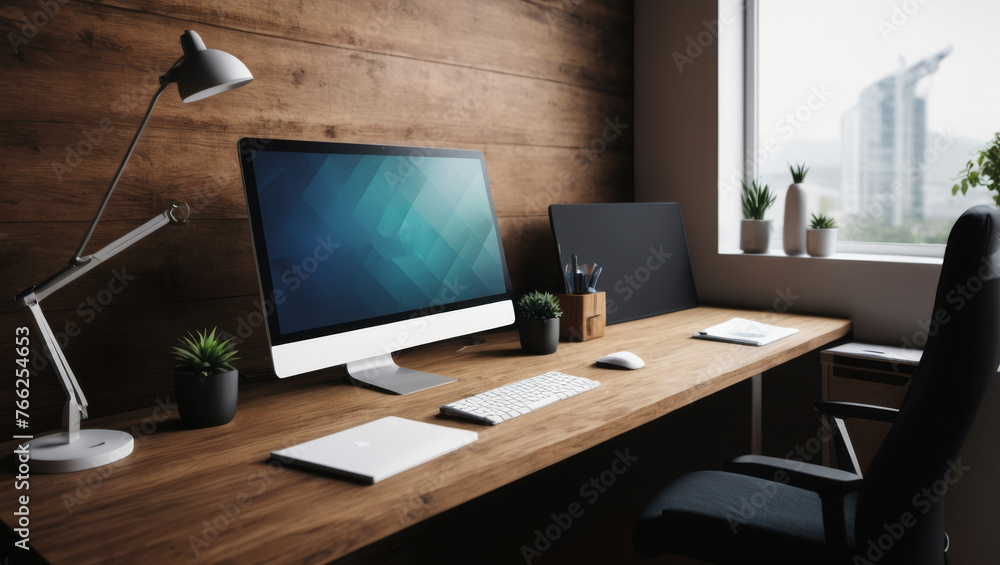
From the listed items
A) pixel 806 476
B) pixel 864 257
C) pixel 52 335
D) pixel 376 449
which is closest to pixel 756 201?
pixel 864 257

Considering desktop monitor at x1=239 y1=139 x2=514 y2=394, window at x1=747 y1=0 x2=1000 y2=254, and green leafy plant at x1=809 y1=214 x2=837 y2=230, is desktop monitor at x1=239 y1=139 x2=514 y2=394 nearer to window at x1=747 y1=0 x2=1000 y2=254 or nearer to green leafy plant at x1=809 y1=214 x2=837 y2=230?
green leafy plant at x1=809 y1=214 x2=837 y2=230

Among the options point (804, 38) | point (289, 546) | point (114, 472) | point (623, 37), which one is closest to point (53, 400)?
point (114, 472)

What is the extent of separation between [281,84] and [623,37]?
1.44 metres

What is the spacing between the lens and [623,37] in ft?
8.20

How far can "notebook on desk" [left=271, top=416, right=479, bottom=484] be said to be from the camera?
0.93 m

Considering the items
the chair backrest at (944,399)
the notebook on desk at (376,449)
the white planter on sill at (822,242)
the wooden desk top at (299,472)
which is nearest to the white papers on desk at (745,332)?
the wooden desk top at (299,472)

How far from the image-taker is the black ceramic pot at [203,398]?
1.13m

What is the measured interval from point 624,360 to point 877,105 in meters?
1.42

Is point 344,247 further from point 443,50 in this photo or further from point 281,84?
point 443,50

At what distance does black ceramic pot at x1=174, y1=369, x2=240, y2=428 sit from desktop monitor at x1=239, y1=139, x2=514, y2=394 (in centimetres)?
9

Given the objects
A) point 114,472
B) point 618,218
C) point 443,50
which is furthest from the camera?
point 618,218

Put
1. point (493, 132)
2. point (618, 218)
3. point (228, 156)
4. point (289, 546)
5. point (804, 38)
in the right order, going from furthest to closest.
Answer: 1. point (804, 38)
2. point (618, 218)
3. point (493, 132)
4. point (228, 156)
5. point (289, 546)

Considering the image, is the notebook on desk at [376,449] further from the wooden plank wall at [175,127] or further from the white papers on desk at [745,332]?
the white papers on desk at [745,332]

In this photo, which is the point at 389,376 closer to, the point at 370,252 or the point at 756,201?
the point at 370,252
